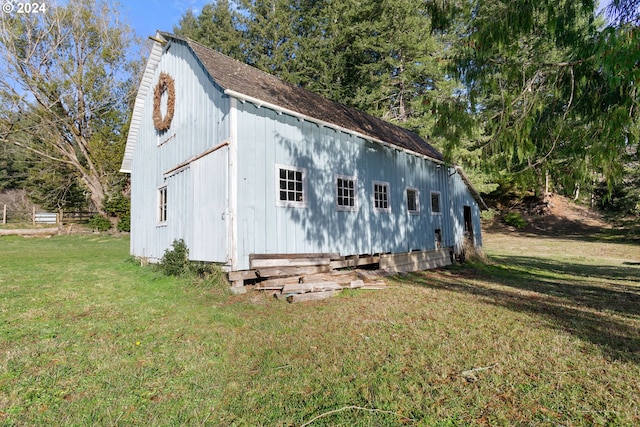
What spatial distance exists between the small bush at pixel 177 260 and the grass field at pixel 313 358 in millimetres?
957

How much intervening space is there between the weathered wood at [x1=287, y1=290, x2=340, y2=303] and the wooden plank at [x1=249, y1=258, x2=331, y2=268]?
1.11m

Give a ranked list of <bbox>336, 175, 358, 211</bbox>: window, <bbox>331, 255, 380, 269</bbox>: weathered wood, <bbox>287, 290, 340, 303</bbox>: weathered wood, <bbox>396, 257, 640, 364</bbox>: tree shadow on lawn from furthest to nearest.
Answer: <bbox>336, 175, 358, 211</bbox>: window, <bbox>331, 255, 380, 269</bbox>: weathered wood, <bbox>287, 290, 340, 303</bbox>: weathered wood, <bbox>396, 257, 640, 364</bbox>: tree shadow on lawn

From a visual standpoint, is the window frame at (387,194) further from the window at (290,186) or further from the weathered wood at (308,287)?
the weathered wood at (308,287)

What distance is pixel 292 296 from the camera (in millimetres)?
6699

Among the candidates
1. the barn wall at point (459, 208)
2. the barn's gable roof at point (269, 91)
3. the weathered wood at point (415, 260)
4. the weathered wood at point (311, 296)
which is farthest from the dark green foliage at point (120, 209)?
the barn wall at point (459, 208)

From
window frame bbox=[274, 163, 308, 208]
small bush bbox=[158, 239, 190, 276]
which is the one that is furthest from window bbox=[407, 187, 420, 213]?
small bush bbox=[158, 239, 190, 276]

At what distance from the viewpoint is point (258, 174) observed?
7.71 m

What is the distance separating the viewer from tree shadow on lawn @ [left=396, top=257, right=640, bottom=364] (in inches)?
184

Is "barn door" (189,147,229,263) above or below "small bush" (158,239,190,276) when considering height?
above

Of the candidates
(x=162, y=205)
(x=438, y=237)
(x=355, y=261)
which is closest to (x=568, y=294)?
(x=355, y=261)

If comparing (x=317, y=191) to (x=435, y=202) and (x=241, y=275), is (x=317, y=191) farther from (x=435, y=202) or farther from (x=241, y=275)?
(x=435, y=202)

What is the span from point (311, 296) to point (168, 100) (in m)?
7.68

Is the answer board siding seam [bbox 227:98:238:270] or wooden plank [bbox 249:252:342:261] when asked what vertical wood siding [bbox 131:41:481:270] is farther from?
wooden plank [bbox 249:252:342:261]

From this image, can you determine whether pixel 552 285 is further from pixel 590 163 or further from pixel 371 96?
pixel 371 96
